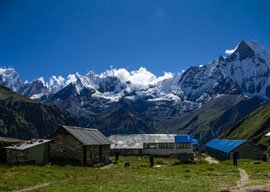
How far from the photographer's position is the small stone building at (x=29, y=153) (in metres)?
58.0

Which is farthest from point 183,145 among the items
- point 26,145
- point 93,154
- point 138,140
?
point 26,145

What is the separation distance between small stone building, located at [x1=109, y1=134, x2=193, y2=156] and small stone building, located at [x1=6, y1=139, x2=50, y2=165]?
228ft

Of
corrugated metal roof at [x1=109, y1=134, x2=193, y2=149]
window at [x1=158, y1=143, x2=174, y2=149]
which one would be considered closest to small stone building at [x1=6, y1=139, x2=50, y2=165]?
window at [x1=158, y1=143, x2=174, y2=149]

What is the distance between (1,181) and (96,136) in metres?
→ 46.1

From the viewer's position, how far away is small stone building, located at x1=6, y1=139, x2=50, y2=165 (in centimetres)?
5800

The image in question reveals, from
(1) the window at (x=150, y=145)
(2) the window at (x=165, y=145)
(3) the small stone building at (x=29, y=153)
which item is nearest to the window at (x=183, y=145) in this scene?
(2) the window at (x=165, y=145)

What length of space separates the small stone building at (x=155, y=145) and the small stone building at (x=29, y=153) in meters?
69.4

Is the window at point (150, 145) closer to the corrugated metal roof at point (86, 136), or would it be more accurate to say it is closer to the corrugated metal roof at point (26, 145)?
the corrugated metal roof at point (86, 136)

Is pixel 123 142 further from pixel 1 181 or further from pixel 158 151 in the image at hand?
→ pixel 1 181

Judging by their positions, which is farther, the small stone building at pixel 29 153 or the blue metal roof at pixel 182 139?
the blue metal roof at pixel 182 139

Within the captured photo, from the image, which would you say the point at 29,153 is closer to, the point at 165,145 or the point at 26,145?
the point at 26,145

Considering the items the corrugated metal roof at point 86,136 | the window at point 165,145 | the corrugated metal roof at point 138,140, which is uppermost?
the corrugated metal roof at point 138,140

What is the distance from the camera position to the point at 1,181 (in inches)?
1471

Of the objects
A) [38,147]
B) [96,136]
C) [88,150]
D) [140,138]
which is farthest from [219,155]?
[38,147]
